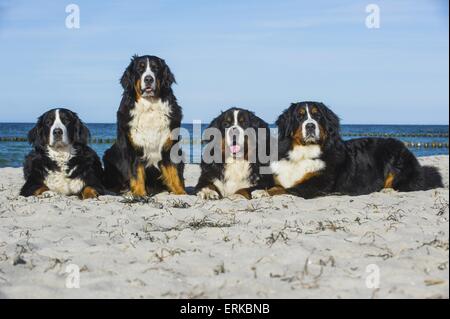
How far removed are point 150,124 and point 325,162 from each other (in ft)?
7.54

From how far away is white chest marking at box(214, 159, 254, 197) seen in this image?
7.50 meters

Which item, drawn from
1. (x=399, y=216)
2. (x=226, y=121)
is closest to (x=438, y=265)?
(x=399, y=216)

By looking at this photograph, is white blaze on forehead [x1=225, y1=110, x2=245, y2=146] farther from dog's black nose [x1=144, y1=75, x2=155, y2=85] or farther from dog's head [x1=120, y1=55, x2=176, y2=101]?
dog's black nose [x1=144, y1=75, x2=155, y2=85]

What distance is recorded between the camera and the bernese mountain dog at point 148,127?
7602 mm

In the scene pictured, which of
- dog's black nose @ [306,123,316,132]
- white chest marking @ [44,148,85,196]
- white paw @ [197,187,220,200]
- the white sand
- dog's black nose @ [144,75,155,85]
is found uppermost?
dog's black nose @ [144,75,155,85]

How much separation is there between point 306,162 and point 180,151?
1679mm

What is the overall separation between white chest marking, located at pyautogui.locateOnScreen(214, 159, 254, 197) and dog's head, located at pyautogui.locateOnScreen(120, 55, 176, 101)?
1.28 meters

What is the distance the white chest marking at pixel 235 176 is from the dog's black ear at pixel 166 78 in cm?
128

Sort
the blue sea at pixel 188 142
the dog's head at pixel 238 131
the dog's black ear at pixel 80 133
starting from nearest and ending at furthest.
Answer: the dog's head at pixel 238 131
the dog's black ear at pixel 80 133
the blue sea at pixel 188 142

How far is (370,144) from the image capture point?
8.31 metres

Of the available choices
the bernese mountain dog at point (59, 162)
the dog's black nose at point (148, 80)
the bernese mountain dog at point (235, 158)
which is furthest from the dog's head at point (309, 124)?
the bernese mountain dog at point (59, 162)

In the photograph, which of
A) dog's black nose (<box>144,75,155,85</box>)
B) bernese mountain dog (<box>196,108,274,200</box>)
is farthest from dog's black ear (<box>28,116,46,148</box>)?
bernese mountain dog (<box>196,108,274,200</box>)

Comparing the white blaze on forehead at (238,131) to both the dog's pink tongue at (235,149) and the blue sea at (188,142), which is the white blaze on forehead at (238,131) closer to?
the dog's pink tongue at (235,149)
